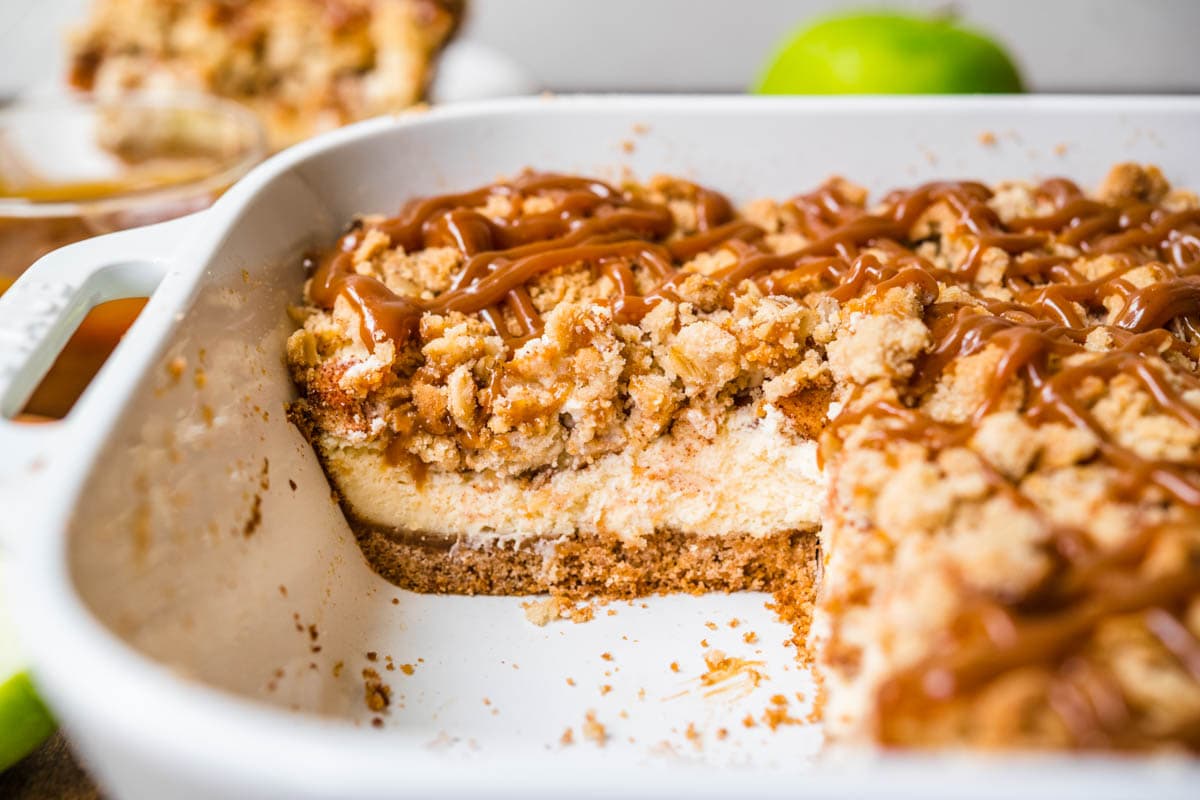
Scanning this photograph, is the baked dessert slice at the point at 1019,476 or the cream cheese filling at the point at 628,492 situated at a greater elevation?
the baked dessert slice at the point at 1019,476

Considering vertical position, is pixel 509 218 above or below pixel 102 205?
above

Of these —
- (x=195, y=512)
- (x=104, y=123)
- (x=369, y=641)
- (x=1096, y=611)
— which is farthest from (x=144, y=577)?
(x=104, y=123)

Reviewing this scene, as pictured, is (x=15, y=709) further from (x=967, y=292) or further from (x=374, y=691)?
(x=967, y=292)

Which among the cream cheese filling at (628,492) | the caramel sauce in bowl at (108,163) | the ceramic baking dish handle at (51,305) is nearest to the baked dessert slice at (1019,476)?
the cream cheese filling at (628,492)

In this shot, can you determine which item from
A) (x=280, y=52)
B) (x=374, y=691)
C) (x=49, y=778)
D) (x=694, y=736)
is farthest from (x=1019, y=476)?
(x=280, y=52)

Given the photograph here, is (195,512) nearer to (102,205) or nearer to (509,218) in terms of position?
(509,218)

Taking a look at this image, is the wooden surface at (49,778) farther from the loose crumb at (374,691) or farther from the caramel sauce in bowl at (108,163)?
the caramel sauce in bowl at (108,163)
